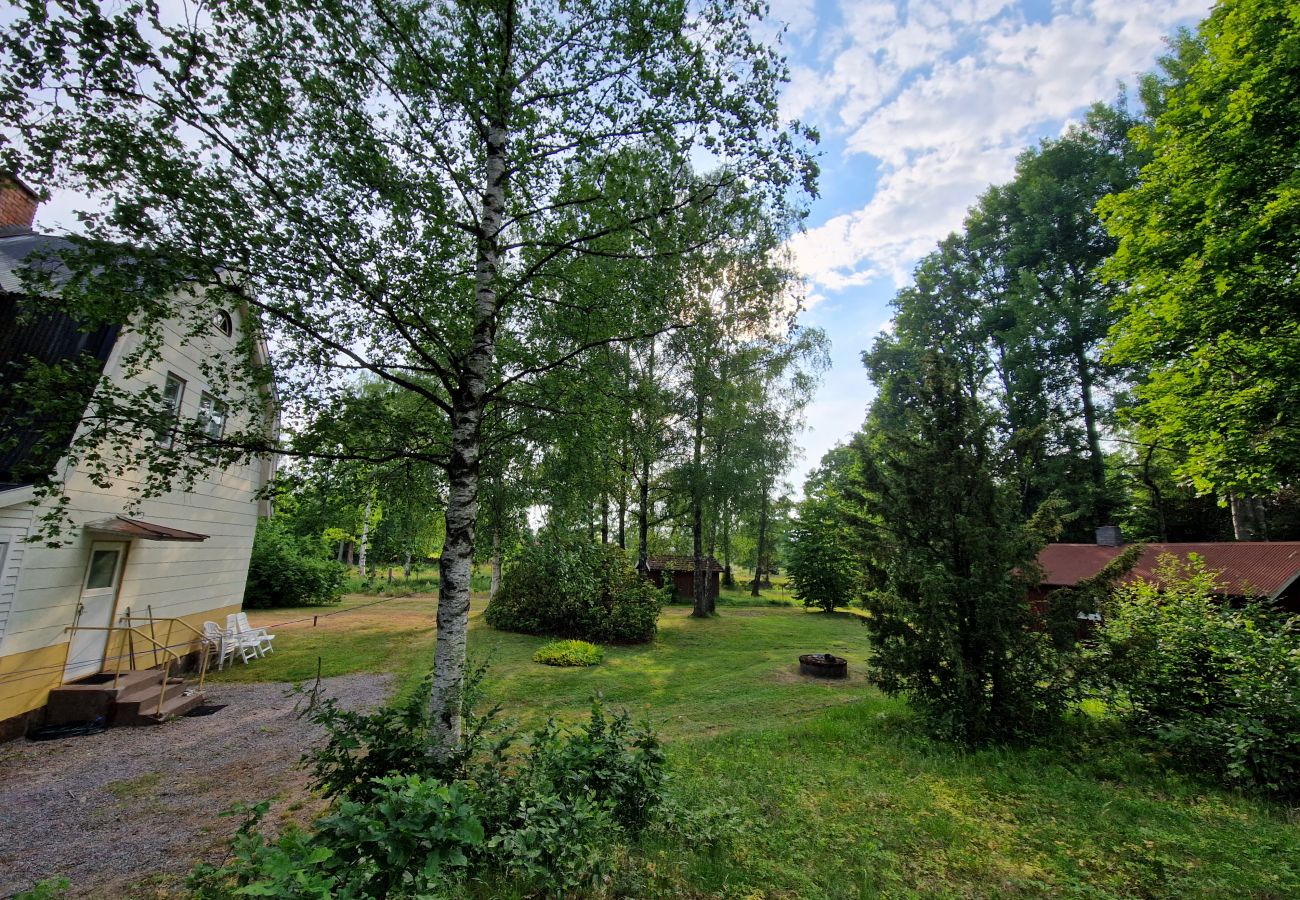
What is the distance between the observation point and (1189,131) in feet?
32.2

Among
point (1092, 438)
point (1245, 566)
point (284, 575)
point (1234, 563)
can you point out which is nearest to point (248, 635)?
point (284, 575)

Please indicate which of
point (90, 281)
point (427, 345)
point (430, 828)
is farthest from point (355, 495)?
point (430, 828)

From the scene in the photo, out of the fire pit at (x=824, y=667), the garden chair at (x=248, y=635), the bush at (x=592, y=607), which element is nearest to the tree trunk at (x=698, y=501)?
the bush at (x=592, y=607)

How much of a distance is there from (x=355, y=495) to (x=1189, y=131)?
15592 mm

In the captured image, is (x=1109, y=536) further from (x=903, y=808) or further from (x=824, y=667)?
(x=903, y=808)

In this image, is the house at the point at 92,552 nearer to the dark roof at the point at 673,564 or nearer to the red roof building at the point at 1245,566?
the red roof building at the point at 1245,566

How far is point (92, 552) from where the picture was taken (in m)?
7.71

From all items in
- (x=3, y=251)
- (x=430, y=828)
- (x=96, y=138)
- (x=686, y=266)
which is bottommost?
(x=430, y=828)

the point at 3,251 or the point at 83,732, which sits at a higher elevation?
the point at 3,251

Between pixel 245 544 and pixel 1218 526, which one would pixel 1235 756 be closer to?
pixel 245 544

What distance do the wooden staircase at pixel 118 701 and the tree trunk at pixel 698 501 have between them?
14.0 metres

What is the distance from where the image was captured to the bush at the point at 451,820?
224 cm

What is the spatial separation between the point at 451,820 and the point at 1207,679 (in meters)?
8.55

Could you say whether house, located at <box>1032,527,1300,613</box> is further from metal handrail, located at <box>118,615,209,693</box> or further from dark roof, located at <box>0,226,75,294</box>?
dark roof, located at <box>0,226,75,294</box>
